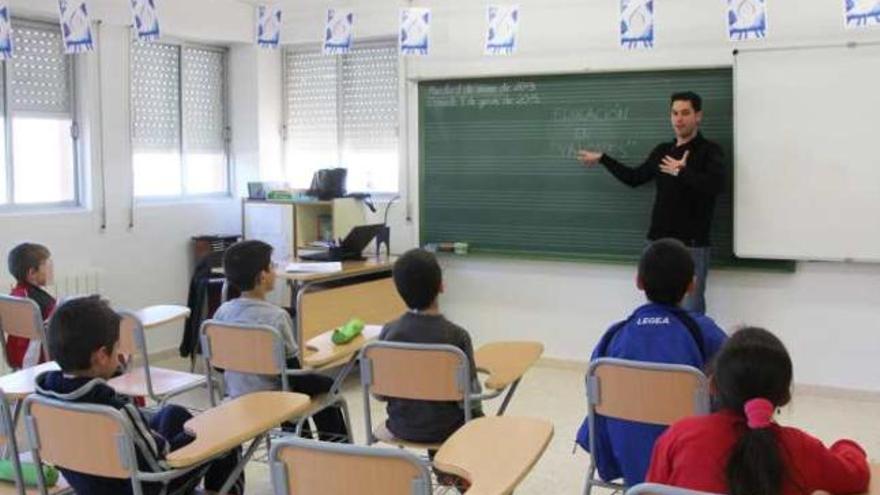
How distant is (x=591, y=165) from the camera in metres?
5.56

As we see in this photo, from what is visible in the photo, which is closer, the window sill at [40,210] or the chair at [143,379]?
the chair at [143,379]

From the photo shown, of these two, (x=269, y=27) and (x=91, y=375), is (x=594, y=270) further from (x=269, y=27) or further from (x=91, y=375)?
(x=91, y=375)

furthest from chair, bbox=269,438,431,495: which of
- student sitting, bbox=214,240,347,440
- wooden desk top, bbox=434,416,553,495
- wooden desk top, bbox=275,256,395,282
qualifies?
wooden desk top, bbox=275,256,395,282

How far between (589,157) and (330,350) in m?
2.75

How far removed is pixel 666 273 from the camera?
257cm

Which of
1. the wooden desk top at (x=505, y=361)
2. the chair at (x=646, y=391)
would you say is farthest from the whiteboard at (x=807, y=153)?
the chair at (x=646, y=391)

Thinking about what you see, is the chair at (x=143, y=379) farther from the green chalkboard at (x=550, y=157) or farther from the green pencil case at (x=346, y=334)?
the green chalkboard at (x=550, y=157)

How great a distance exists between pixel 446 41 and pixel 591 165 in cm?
141

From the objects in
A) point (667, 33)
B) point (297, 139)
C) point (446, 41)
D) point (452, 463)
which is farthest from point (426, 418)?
point (297, 139)

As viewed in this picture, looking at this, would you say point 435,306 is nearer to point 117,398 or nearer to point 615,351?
point 615,351

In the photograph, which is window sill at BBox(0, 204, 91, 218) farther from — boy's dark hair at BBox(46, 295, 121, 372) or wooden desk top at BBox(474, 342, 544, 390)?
wooden desk top at BBox(474, 342, 544, 390)

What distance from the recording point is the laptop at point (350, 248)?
5.57 meters

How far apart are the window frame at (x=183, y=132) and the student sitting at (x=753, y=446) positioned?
4956 mm

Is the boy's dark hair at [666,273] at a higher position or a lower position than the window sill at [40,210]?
lower
